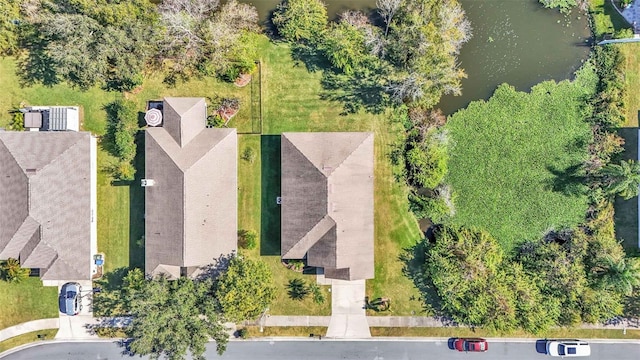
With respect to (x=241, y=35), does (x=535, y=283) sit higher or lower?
lower

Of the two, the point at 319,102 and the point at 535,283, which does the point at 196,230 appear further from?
the point at 535,283

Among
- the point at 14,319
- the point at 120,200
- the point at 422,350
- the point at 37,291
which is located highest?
the point at 120,200

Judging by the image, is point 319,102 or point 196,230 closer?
point 196,230

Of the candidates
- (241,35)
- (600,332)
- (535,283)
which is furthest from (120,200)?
(600,332)

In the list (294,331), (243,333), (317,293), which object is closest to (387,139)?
(317,293)

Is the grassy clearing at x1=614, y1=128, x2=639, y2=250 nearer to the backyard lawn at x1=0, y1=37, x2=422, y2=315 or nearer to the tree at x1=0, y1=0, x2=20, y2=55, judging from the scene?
the backyard lawn at x1=0, y1=37, x2=422, y2=315

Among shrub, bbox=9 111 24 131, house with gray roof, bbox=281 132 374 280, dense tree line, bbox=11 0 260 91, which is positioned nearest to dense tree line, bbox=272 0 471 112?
dense tree line, bbox=11 0 260 91

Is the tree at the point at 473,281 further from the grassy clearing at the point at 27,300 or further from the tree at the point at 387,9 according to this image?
the grassy clearing at the point at 27,300

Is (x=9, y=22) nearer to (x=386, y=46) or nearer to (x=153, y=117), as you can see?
(x=153, y=117)
